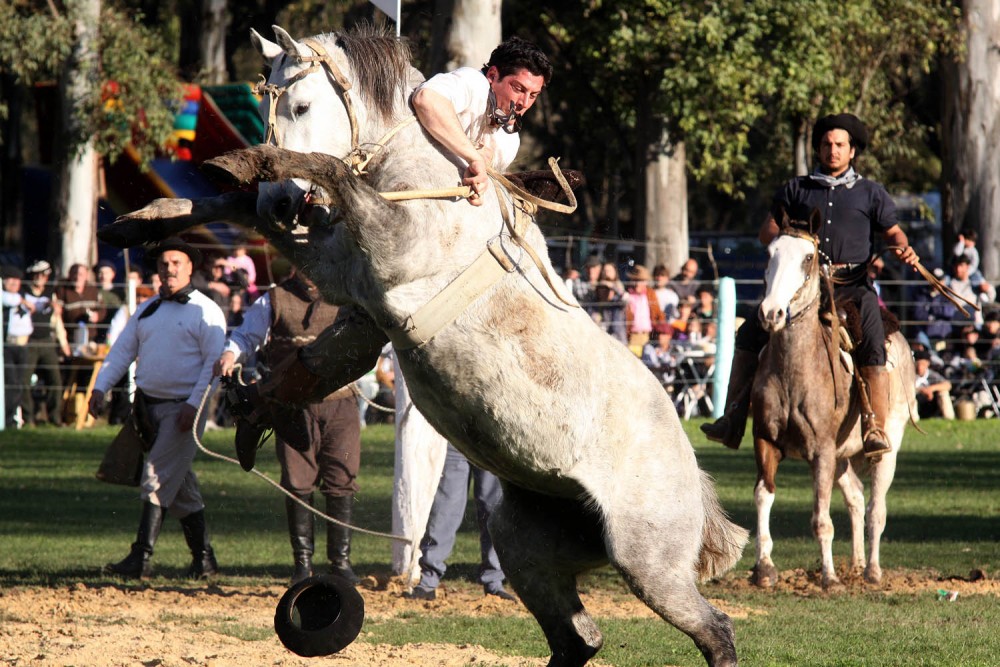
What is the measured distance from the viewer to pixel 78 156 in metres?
20.2

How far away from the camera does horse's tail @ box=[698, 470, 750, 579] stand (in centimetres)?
535

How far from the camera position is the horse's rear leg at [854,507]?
359 inches

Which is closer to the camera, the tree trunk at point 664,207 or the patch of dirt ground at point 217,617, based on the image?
the patch of dirt ground at point 217,617

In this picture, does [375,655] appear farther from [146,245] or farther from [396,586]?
[146,245]

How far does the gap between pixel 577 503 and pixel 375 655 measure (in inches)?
80.3

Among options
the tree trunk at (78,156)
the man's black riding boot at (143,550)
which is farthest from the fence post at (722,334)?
the tree trunk at (78,156)

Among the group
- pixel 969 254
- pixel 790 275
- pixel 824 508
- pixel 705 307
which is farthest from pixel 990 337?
pixel 790 275

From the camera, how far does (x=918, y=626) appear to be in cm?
744

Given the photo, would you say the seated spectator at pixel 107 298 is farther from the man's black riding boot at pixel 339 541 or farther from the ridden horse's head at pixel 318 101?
the ridden horse's head at pixel 318 101

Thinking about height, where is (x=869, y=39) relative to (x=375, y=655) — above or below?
above

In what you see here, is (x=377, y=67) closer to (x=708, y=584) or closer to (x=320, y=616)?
(x=320, y=616)

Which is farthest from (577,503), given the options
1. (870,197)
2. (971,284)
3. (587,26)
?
(587,26)

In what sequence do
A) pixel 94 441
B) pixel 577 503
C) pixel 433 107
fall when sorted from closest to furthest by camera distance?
pixel 433 107 < pixel 577 503 < pixel 94 441

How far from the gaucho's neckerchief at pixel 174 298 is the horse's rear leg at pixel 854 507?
489 cm
